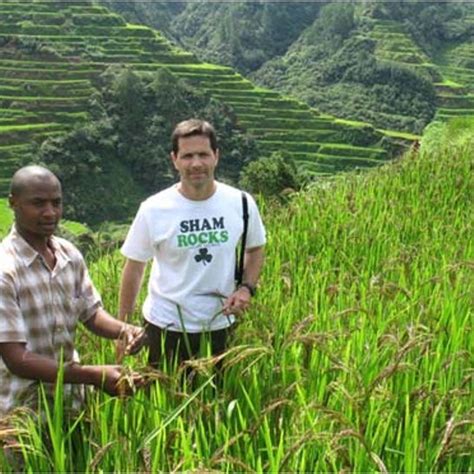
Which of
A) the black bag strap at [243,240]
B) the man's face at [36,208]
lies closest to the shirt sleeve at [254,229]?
the black bag strap at [243,240]

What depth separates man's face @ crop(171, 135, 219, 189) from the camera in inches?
109

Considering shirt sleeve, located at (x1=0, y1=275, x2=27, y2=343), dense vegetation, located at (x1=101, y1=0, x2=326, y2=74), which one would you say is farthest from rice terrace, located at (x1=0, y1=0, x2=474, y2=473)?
dense vegetation, located at (x1=101, y1=0, x2=326, y2=74)

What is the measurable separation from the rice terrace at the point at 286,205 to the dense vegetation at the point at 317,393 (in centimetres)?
1

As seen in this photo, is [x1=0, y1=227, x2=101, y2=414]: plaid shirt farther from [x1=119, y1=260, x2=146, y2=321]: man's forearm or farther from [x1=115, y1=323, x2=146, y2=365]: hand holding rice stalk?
[x1=119, y1=260, x2=146, y2=321]: man's forearm

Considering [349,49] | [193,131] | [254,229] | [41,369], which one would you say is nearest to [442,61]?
[349,49]

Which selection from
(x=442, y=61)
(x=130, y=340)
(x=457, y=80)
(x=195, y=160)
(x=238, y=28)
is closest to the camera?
(x=130, y=340)

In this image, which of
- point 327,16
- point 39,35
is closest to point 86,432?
point 39,35

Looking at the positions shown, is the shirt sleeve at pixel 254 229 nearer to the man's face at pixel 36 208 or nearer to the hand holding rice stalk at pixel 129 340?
the hand holding rice stalk at pixel 129 340

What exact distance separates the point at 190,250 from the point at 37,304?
71 centimetres

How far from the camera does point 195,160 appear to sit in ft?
9.07

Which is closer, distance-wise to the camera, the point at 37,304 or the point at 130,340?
the point at 37,304

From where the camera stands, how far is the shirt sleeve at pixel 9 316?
2.12 m

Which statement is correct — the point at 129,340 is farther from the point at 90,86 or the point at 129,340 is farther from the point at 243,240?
the point at 90,86

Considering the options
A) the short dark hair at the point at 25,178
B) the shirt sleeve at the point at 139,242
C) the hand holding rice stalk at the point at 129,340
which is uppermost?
the short dark hair at the point at 25,178
